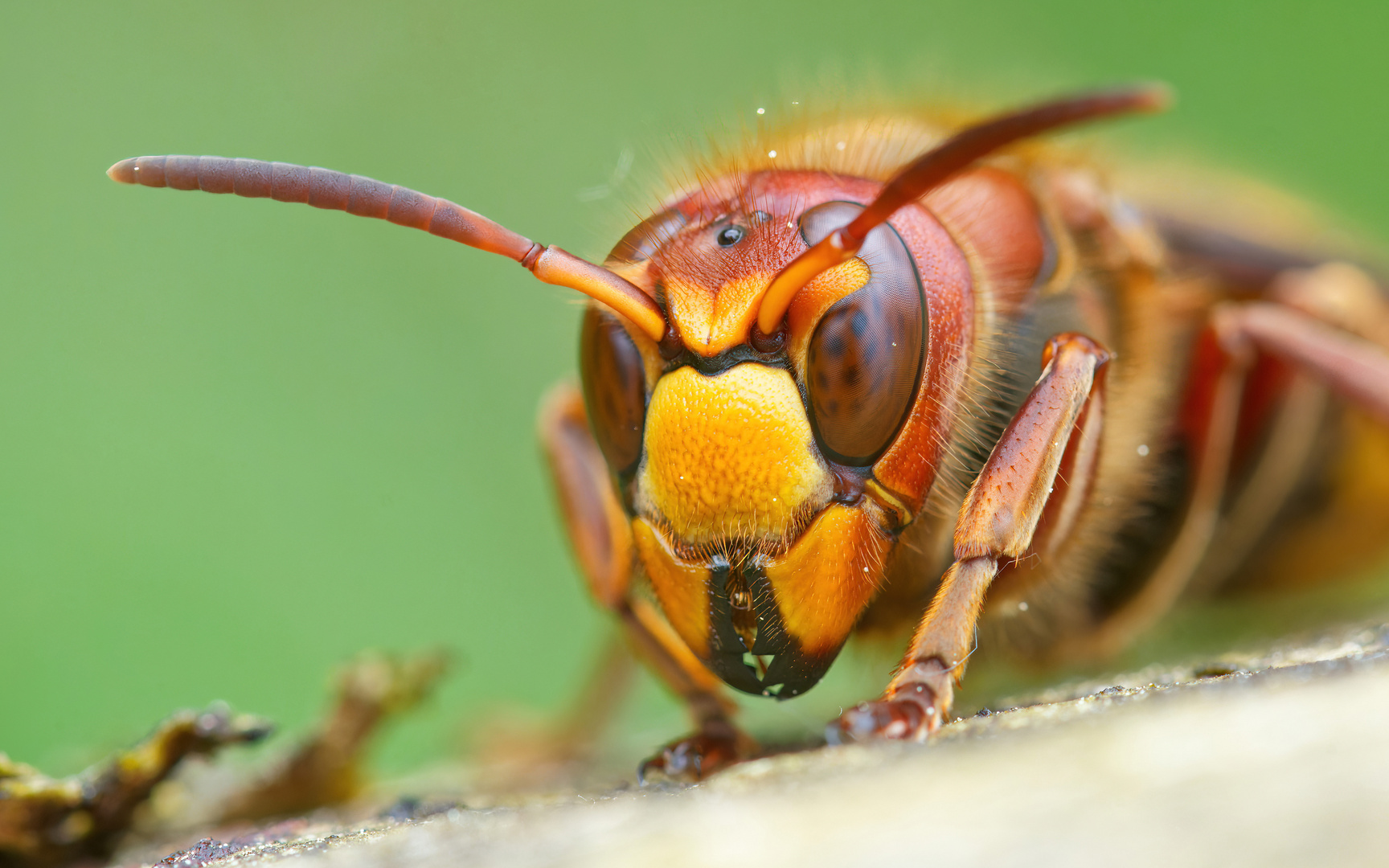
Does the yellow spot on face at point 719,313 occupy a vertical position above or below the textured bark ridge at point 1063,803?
above

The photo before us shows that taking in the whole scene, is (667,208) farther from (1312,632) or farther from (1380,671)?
(1312,632)

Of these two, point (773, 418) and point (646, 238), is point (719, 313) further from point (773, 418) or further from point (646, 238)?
point (646, 238)

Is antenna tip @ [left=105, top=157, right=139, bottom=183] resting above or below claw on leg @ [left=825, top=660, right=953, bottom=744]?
above

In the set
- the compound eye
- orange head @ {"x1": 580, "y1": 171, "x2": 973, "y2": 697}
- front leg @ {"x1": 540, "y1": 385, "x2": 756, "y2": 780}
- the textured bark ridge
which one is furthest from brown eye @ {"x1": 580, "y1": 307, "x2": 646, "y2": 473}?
the textured bark ridge

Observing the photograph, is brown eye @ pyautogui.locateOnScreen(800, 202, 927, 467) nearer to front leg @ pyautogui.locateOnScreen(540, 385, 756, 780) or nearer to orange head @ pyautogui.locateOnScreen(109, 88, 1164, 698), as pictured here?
orange head @ pyautogui.locateOnScreen(109, 88, 1164, 698)

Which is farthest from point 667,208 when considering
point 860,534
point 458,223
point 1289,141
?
point 1289,141

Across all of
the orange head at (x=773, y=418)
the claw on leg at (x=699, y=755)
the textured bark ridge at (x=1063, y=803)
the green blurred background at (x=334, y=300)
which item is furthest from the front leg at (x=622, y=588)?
the green blurred background at (x=334, y=300)

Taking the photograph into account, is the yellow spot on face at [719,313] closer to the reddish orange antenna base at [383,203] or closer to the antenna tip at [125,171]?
the reddish orange antenna base at [383,203]
